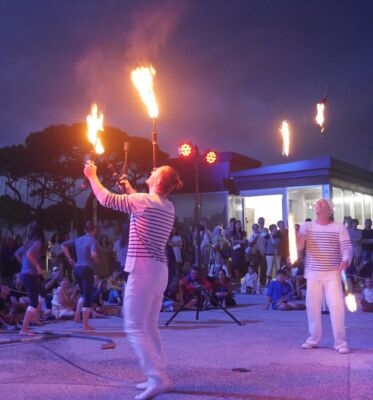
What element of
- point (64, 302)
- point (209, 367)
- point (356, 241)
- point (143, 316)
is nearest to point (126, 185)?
point (143, 316)

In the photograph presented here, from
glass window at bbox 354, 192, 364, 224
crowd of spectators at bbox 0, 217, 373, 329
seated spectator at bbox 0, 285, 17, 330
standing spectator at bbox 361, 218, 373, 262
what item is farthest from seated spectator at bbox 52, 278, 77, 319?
glass window at bbox 354, 192, 364, 224

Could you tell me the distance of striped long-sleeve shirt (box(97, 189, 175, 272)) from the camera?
15.8ft

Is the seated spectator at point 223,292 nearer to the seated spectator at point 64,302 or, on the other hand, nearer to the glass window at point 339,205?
the seated spectator at point 64,302

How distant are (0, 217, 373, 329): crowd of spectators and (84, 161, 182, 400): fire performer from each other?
5.91 m

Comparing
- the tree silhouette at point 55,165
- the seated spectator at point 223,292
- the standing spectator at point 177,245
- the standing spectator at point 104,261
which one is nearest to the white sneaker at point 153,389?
the seated spectator at point 223,292

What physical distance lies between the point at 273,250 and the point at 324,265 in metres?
9.39

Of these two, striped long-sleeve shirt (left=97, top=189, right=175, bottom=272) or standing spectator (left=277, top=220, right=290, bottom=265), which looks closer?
striped long-sleeve shirt (left=97, top=189, right=175, bottom=272)

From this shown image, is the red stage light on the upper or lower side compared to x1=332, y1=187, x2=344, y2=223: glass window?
upper

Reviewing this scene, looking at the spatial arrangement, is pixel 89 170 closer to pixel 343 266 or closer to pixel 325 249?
pixel 325 249

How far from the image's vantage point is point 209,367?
600cm

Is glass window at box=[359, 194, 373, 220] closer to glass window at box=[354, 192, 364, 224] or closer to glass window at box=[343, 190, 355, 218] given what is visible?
glass window at box=[354, 192, 364, 224]

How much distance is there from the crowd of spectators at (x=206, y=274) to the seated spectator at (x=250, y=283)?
3cm

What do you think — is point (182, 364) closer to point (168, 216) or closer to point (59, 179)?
point (168, 216)

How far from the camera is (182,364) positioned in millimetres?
6188
